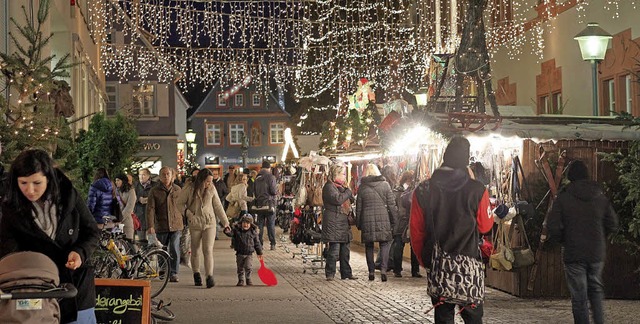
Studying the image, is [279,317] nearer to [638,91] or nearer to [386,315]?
[386,315]

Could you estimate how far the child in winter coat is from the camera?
1784 centimetres

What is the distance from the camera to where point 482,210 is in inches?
351

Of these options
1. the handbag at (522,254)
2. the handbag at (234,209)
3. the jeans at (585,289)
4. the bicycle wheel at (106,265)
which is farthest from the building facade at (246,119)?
the jeans at (585,289)

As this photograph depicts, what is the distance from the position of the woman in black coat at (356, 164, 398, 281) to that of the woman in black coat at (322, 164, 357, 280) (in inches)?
13.8

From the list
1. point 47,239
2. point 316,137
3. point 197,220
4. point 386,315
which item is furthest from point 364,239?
point 316,137

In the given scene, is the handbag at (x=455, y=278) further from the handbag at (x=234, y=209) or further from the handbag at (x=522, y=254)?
the handbag at (x=234, y=209)

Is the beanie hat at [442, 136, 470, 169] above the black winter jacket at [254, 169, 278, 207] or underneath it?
above

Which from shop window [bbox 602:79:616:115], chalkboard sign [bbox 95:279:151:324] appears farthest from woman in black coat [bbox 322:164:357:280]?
chalkboard sign [bbox 95:279:151:324]

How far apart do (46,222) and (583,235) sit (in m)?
5.73

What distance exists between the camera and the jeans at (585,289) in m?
11.1

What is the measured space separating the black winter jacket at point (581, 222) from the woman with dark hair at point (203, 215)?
6874mm

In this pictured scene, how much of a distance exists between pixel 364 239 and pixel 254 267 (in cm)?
383

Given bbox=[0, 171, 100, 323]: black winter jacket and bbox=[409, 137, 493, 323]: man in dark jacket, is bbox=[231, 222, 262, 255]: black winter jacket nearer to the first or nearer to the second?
bbox=[409, 137, 493, 323]: man in dark jacket

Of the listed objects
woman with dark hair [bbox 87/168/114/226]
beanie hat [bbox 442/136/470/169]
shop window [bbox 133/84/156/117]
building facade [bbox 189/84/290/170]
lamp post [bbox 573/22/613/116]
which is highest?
building facade [bbox 189/84/290/170]
